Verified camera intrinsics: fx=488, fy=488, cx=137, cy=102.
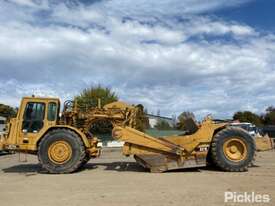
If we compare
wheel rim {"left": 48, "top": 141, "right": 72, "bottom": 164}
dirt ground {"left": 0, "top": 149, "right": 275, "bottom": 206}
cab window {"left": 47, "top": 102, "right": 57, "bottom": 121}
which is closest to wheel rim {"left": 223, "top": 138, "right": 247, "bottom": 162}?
dirt ground {"left": 0, "top": 149, "right": 275, "bottom": 206}

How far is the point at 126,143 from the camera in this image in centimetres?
1844

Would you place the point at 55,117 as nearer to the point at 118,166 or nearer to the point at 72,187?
the point at 118,166

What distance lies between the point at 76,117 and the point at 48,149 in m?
1.83

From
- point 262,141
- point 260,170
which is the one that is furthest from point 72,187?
point 262,141

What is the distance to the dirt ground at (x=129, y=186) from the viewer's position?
11.7 meters

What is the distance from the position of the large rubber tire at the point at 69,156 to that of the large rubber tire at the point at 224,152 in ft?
16.3

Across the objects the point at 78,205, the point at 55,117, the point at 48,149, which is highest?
the point at 55,117

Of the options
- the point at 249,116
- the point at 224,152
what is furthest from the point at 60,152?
the point at 249,116

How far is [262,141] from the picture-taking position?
19328 millimetres

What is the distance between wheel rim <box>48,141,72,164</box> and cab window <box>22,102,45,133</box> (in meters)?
1.04

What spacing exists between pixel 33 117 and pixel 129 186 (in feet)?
20.9

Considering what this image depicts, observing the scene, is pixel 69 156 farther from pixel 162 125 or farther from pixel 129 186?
pixel 162 125

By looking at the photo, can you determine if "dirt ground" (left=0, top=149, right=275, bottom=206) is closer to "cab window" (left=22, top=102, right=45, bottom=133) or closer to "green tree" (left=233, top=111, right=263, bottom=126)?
"cab window" (left=22, top=102, right=45, bottom=133)

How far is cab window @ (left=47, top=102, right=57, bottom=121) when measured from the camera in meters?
18.9
